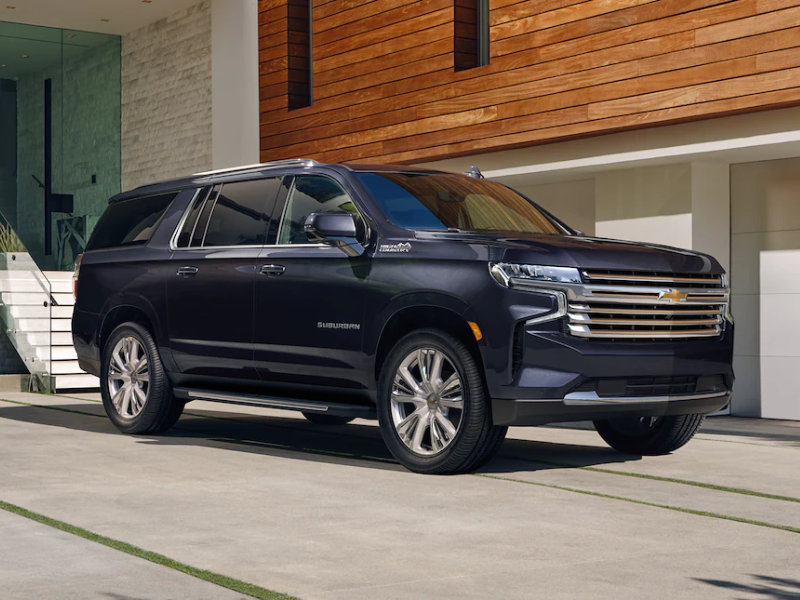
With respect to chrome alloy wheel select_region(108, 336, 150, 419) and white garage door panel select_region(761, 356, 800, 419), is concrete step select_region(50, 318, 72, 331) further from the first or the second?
white garage door panel select_region(761, 356, 800, 419)

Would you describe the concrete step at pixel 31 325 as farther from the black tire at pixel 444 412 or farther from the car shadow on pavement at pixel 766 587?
the car shadow on pavement at pixel 766 587

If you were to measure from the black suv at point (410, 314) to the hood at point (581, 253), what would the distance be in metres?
0.01

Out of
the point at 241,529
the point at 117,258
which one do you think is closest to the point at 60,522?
the point at 241,529

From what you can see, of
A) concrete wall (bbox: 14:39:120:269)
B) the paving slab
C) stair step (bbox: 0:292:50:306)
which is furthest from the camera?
concrete wall (bbox: 14:39:120:269)

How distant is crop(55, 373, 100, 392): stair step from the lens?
54.7ft

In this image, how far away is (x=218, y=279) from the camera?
9.94 m

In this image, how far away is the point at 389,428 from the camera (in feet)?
27.9

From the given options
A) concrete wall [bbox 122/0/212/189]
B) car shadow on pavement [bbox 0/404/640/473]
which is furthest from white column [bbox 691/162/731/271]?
concrete wall [bbox 122/0/212/189]

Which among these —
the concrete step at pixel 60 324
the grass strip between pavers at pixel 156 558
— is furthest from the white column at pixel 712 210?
the grass strip between pavers at pixel 156 558

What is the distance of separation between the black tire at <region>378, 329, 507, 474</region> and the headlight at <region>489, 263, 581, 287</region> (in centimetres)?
51

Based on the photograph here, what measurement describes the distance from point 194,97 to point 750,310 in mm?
13395

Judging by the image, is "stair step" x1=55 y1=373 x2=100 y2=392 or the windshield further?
"stair step" x1=55 y1=373 x2=100 y2=392

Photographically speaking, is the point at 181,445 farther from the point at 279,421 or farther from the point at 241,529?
the point at 241,529

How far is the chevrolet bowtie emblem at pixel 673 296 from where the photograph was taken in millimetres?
8406
